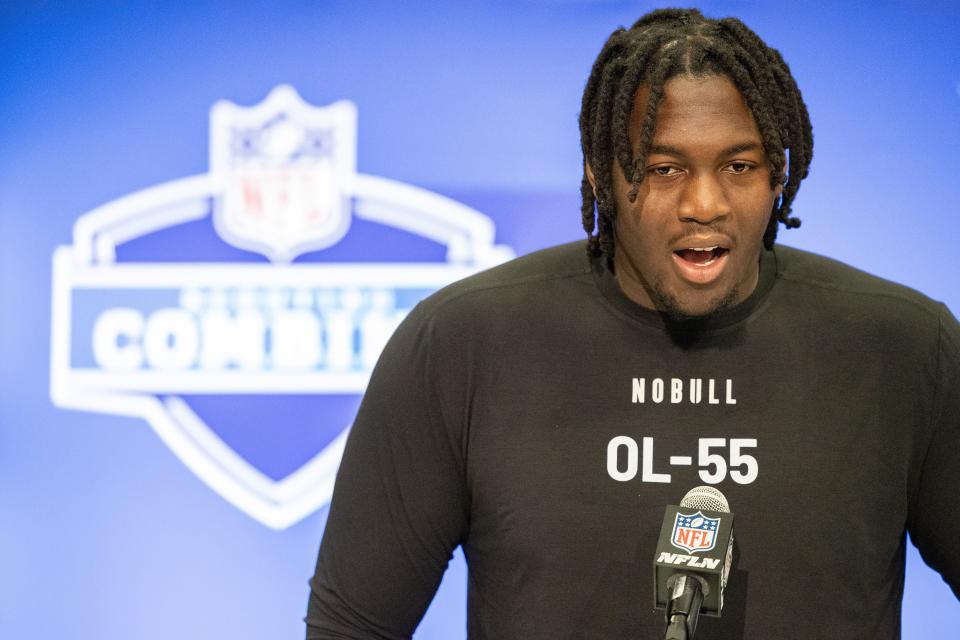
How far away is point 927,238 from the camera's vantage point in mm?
2656

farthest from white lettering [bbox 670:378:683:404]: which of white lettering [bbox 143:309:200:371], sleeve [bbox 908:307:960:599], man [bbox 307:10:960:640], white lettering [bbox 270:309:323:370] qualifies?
white lettering [bbox 143:309:200:371]

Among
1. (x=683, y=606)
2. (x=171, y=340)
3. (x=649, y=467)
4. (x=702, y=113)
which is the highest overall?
(x=702, y=113)

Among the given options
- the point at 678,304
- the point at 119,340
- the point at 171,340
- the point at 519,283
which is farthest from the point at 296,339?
the point at 678,304

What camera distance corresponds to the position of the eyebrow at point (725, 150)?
139cm

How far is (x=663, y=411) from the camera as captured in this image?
1.51m

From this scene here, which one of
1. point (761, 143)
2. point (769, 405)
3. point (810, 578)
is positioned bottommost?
point (810, 578)

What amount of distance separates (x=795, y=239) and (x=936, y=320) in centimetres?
115

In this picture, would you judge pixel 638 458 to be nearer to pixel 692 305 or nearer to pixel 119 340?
pixel 692 305

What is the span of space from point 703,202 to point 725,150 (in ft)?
0.25

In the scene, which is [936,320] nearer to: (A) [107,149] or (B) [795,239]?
(B) [795,239]

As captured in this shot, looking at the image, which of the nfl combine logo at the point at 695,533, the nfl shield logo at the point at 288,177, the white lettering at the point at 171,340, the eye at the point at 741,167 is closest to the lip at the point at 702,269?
the eye at the point at 741,167

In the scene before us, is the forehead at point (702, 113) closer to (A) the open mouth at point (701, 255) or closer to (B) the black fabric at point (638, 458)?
(A) the open mouth at point (701, 255)

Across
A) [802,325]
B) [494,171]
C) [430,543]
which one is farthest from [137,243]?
[802,325]

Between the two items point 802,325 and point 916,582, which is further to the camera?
point 916,582
